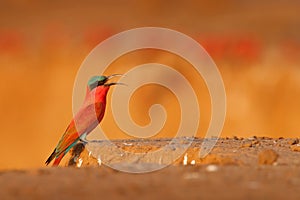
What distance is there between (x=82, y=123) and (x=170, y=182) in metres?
3.06

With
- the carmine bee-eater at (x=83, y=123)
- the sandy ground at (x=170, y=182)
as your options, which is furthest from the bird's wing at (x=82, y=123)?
the sandy ground at (x=170, y=182)

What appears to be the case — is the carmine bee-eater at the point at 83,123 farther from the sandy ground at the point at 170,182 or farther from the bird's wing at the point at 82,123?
the sandy ground at the point at 170,182

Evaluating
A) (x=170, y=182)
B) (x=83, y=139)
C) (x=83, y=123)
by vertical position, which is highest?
(x=83, y=123)

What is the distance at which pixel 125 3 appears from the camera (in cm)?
1961

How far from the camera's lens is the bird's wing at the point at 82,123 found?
810 centimetres

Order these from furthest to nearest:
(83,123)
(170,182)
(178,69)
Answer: (178,69) < (83,123) < (170,182)

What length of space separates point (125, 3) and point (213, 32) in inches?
133

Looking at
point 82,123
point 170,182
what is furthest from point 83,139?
point 170,182

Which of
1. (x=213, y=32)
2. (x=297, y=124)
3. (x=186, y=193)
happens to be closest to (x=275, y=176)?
(x=186, y=193)

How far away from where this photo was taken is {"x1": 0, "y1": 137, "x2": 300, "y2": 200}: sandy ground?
4.83 m

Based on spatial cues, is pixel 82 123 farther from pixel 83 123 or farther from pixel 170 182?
pixel 170 182

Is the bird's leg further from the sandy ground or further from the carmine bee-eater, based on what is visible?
the sandy ground

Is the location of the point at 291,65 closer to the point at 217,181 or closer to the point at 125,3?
the point at 125,3

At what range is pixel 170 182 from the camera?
5.20 metres
